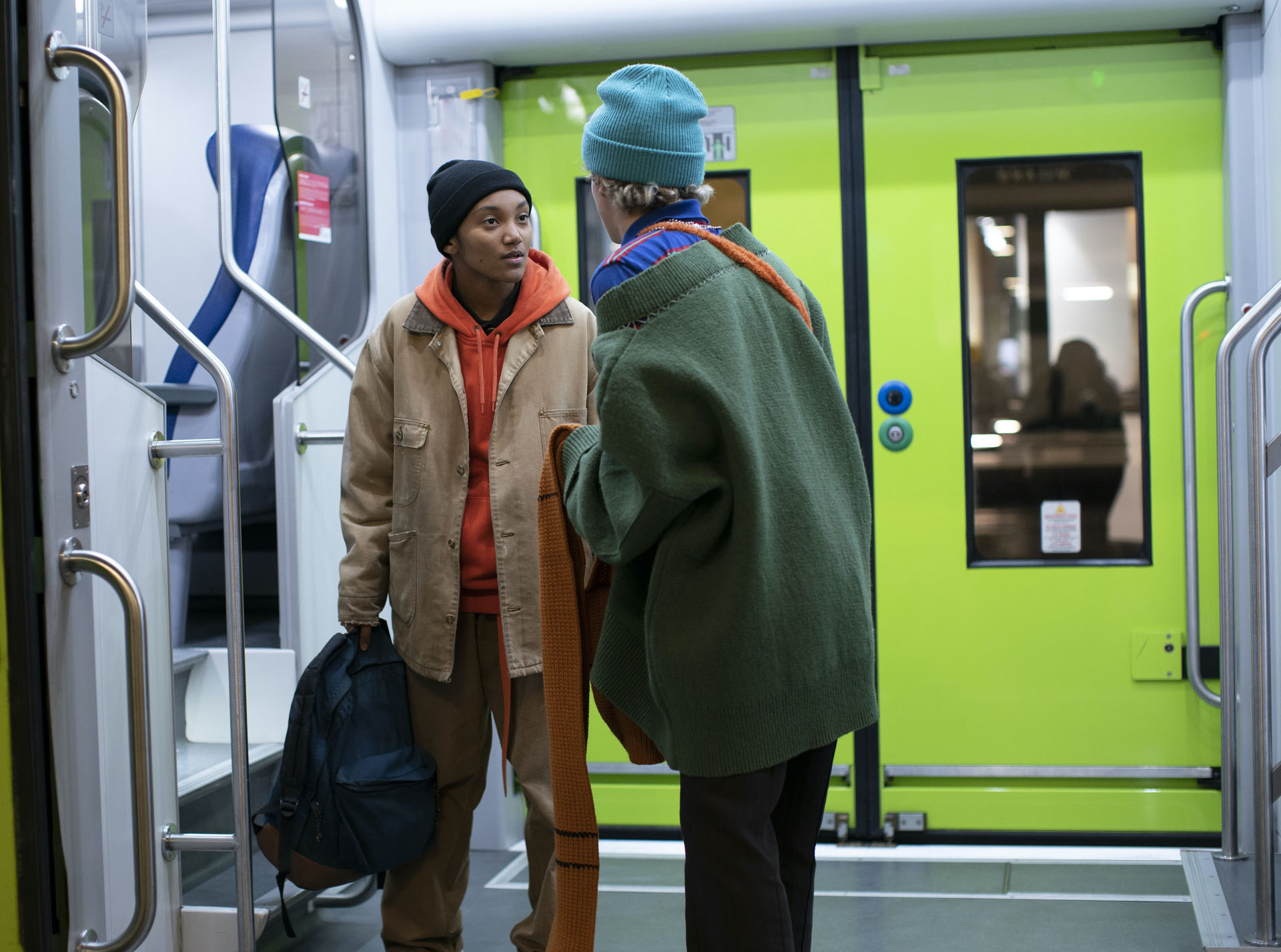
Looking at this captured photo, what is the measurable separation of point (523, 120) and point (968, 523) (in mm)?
1759

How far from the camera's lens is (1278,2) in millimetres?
2918

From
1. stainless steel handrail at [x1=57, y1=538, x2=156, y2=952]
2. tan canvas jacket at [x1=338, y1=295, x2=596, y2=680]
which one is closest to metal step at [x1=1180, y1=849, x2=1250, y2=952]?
tan canvas jacket at [x1=338, y1=295, x2=596, y2=680]

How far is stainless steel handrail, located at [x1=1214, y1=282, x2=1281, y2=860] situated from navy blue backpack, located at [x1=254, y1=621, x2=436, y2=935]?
168 cm

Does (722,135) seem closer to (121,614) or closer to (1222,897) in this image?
(121,614)

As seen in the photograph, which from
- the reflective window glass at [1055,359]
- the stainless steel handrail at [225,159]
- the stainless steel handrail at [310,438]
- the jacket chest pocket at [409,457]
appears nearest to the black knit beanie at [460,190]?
the jacket chest pocket at [409,457]

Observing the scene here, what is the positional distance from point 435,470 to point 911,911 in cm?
163

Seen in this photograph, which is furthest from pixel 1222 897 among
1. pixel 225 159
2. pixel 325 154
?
pixel 325 154

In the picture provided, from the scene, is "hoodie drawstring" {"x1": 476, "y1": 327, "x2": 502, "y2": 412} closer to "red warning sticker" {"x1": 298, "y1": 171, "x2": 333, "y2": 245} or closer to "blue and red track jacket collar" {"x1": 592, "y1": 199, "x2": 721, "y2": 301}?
"blue and red track jacket collar" {"x1": 592, "y1": 199, "x2": 721, "y2": 301}

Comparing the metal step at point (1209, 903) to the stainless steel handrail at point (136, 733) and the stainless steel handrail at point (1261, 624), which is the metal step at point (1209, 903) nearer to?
the stainless steel handrail at point (1261, 624)

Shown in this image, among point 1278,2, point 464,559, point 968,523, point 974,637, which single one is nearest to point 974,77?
point 1278,2

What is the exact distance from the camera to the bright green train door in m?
3.30

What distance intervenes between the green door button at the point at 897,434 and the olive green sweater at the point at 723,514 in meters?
1.78

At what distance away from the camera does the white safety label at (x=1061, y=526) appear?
133 inches

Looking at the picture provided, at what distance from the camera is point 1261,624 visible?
2.34m
